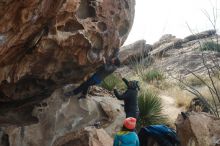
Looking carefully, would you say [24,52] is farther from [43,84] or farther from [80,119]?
[80,119]

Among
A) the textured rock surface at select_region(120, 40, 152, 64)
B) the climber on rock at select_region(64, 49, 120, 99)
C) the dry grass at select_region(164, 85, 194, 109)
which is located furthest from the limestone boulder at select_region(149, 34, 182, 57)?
the climber on rock at select_region(64, 49, 120, 99)

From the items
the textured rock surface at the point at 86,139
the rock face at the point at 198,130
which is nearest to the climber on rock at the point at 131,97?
the rock face at the point at 198,130

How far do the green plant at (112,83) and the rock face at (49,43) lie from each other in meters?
4.05

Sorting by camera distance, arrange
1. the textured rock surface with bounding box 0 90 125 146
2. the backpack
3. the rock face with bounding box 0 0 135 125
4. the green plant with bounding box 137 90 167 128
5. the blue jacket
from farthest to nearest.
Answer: the green plant with bounding box 137 90 167 128 < the textured rock surface with bounding box 0 90 125 146 < the backpack < the blue jacket < the rock face with bounding box 0 0 135 125

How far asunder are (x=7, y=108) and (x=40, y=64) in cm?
182

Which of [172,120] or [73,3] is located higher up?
[73,3]

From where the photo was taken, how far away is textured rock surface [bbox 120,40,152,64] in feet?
69.9

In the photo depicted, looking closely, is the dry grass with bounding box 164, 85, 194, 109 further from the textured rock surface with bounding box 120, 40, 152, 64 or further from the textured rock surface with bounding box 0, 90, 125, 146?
the textured rock surface with bounding box 120, 40, 152, 64

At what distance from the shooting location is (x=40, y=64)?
8.85 metres

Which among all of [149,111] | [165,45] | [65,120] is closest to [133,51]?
[165,45]

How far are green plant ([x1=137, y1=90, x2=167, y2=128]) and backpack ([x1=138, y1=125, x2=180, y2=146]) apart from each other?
3.88 metres

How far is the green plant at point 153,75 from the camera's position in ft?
61.0

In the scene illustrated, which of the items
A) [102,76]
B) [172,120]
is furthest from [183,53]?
[102,76]

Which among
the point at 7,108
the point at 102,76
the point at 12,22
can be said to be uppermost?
the point at 12,22
